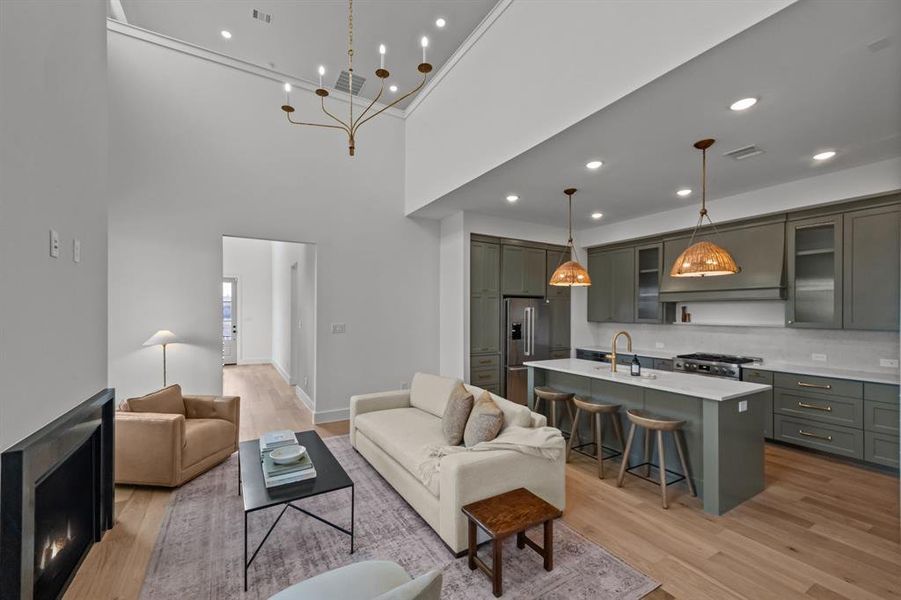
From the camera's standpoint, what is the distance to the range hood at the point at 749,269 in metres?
4.33

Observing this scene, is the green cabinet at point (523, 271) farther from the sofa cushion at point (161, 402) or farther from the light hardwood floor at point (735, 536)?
the sofa cushion at point (161, 402)

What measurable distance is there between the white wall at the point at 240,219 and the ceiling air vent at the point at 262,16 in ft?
3.08

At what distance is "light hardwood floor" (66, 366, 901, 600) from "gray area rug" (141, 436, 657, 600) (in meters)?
0.13

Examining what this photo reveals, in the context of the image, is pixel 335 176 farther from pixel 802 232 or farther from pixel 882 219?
pixel 882 219

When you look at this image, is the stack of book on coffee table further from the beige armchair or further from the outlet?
the outlet

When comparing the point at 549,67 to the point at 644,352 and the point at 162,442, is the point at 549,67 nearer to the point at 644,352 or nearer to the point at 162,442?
the point at 162,442

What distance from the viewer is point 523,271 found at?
19.2 feet

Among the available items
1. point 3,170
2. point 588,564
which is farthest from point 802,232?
point 3,170

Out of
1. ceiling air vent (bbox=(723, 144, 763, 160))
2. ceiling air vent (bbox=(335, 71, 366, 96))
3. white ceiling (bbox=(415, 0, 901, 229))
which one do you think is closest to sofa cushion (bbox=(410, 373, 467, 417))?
white ceiling (bbox=(415, 0, 901, 229))

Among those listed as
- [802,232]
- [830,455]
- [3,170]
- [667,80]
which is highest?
[667,80]

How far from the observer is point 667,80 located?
2.29m

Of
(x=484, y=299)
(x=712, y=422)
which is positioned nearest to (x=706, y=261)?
(x=712, y=422)

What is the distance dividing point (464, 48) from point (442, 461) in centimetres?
400

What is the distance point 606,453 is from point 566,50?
3.61 m
